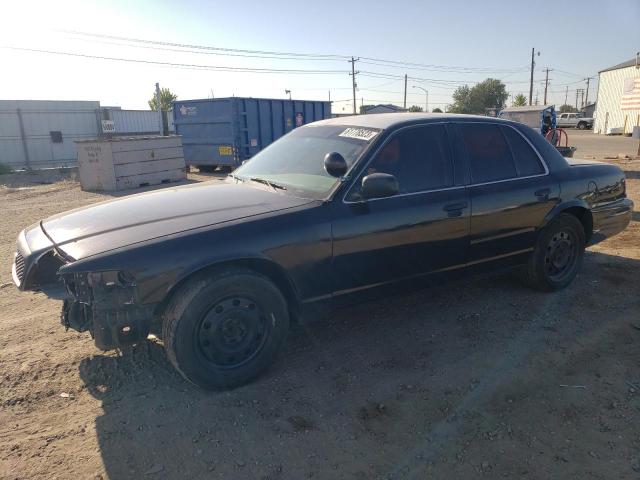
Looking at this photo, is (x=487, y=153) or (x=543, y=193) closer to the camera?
(x=487, y=153)

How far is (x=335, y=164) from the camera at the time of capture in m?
3.51

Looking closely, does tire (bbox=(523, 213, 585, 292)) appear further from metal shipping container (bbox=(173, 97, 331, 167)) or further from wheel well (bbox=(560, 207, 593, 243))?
metal shipping container (bbox=(173, 97, 331, 167))

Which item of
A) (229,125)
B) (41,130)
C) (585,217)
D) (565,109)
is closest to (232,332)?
(585,217)

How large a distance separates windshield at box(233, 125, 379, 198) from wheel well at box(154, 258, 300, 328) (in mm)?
629

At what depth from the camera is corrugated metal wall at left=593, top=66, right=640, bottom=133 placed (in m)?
39.5

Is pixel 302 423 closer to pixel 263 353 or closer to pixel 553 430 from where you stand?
pixel 263 353

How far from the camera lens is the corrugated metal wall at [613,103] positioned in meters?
39.5

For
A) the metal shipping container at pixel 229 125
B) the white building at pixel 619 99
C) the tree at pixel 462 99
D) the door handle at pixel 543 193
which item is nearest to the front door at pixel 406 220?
the door handle at pixel 543 193

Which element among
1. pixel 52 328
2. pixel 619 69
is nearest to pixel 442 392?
pixel 52 328

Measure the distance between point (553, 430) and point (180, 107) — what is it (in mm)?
16260

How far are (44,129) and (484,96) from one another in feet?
205

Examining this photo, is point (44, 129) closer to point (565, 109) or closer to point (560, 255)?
point (560, 255)

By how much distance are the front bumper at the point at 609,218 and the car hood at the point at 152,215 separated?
3.34 metres

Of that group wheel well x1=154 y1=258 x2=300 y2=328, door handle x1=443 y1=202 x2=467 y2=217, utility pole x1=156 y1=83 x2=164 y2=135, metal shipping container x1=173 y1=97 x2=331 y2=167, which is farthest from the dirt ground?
utility pole x1=156 y1=83 x2=164 y2=135
